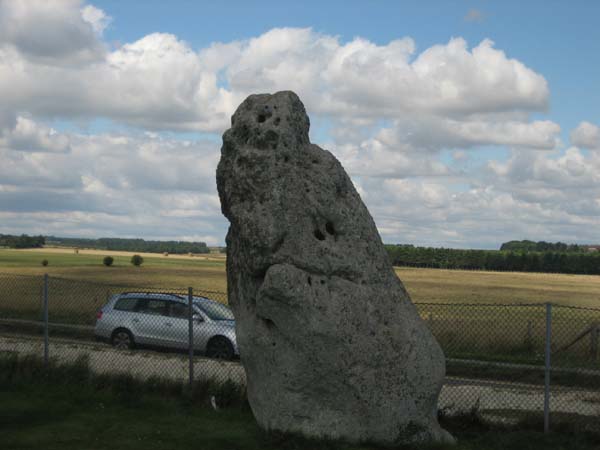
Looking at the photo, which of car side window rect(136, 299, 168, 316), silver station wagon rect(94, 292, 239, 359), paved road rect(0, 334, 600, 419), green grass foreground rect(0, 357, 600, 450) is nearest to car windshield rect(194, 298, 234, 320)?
silver station wagon rect(94, 292, 239, 359)

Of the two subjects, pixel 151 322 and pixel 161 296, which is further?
pixel 161 296

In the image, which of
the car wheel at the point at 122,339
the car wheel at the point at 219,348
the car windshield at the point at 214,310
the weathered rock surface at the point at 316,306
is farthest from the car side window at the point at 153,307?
the weathered rock surface at the point at 316,306

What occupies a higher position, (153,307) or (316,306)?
(316,306)

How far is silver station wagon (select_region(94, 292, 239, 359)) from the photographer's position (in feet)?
55.9

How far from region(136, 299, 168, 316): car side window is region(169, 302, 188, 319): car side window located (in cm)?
18

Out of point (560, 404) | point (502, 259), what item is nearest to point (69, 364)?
point (560, 404)

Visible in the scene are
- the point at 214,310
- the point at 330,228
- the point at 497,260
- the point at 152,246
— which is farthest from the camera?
the point at 152,246

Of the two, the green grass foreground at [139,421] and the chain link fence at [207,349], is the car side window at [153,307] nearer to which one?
the chain link fence at [207,349]

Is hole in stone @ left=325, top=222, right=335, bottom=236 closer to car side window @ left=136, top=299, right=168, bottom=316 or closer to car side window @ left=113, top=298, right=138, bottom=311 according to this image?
car side window @ left=136, top=299, right=168, bottom=316

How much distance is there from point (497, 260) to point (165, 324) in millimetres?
86594

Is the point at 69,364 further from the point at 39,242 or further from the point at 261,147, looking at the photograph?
the point at 39,242

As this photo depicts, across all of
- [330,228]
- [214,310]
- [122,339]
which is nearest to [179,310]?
[214,310]

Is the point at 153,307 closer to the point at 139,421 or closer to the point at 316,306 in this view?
the point at 139,421

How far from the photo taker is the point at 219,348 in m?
17.2
